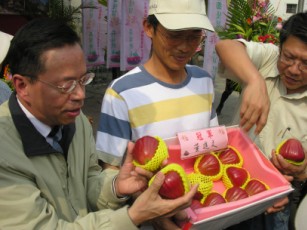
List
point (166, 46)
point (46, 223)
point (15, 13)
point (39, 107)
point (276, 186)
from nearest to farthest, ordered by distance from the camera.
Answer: point (46, 223), point (39, 107), point (276, 186), point (166, 46), point (15, 13)

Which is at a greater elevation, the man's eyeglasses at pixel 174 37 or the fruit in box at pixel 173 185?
the man's eyeglasses at pixel 174 37

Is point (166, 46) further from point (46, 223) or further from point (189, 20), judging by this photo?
point (46, 223)

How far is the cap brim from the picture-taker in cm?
163

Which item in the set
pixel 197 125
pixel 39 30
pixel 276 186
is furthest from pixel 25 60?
pixel 276 186

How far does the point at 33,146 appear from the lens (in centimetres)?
133

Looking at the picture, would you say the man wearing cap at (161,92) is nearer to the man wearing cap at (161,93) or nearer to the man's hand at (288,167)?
the man wearing cap at (161,93)

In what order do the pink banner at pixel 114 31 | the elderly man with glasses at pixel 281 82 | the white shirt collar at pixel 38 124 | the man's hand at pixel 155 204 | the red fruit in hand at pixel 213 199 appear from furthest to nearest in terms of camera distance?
the pink banner at pixel 114 31, the elderly man with glasses at pixel 281 82, the red fruit in hand at pixel 213 199, the white shirt collar at pixel 38 124, the man's hand at pixel 155 204

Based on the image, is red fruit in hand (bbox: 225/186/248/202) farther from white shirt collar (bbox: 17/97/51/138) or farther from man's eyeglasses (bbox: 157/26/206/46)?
white shirt collar (bbox: 17/97/51/138)

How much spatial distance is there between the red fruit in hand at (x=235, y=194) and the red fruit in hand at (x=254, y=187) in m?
0.03

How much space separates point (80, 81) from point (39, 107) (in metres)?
0.20

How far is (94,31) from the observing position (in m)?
6.48

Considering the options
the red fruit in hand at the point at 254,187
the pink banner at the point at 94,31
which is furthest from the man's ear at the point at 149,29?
the pink banner at the point at 94,31

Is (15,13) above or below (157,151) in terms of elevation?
above

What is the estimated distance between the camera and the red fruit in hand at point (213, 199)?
151cm
